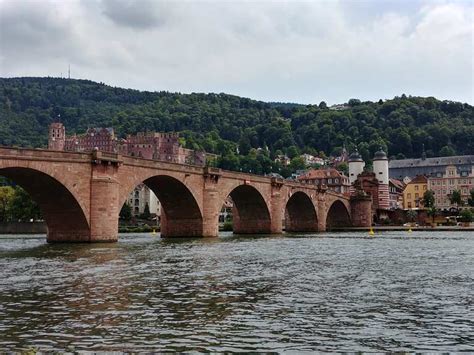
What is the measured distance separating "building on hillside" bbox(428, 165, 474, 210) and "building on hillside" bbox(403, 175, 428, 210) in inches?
76.7

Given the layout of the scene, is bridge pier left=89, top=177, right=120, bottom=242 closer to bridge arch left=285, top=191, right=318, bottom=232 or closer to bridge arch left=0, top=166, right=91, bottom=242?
bridge arch left=0, top=166, right=91, bottom=242

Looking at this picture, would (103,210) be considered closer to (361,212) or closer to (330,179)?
(361,212)

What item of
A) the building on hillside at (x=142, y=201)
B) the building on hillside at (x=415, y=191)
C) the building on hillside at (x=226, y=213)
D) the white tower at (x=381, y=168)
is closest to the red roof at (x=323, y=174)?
the white tower at (x=381, y=168)

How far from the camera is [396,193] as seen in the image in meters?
182

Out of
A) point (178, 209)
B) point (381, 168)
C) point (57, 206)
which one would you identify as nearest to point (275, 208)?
point (178, 209)

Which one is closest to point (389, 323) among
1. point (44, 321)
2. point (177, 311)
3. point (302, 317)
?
point (302, 317)

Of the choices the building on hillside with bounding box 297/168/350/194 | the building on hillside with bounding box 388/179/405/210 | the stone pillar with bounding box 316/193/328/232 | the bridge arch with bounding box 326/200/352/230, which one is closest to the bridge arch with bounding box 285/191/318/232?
the stone pillar with bounding box 316/193/328/232

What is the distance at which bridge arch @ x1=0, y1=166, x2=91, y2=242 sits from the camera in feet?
164

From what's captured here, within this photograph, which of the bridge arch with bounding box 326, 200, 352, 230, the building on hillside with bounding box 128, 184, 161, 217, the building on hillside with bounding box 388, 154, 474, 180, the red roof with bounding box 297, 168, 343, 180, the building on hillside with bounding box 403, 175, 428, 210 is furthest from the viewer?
the building on hillside with bounding box 403, 175, 428, 210

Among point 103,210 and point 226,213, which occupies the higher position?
point 103,210

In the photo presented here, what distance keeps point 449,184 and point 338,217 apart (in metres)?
50.1

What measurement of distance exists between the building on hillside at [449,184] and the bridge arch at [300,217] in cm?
6941

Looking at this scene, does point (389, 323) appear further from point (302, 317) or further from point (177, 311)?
point (177, 311)

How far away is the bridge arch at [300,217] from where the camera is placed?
112000mm
